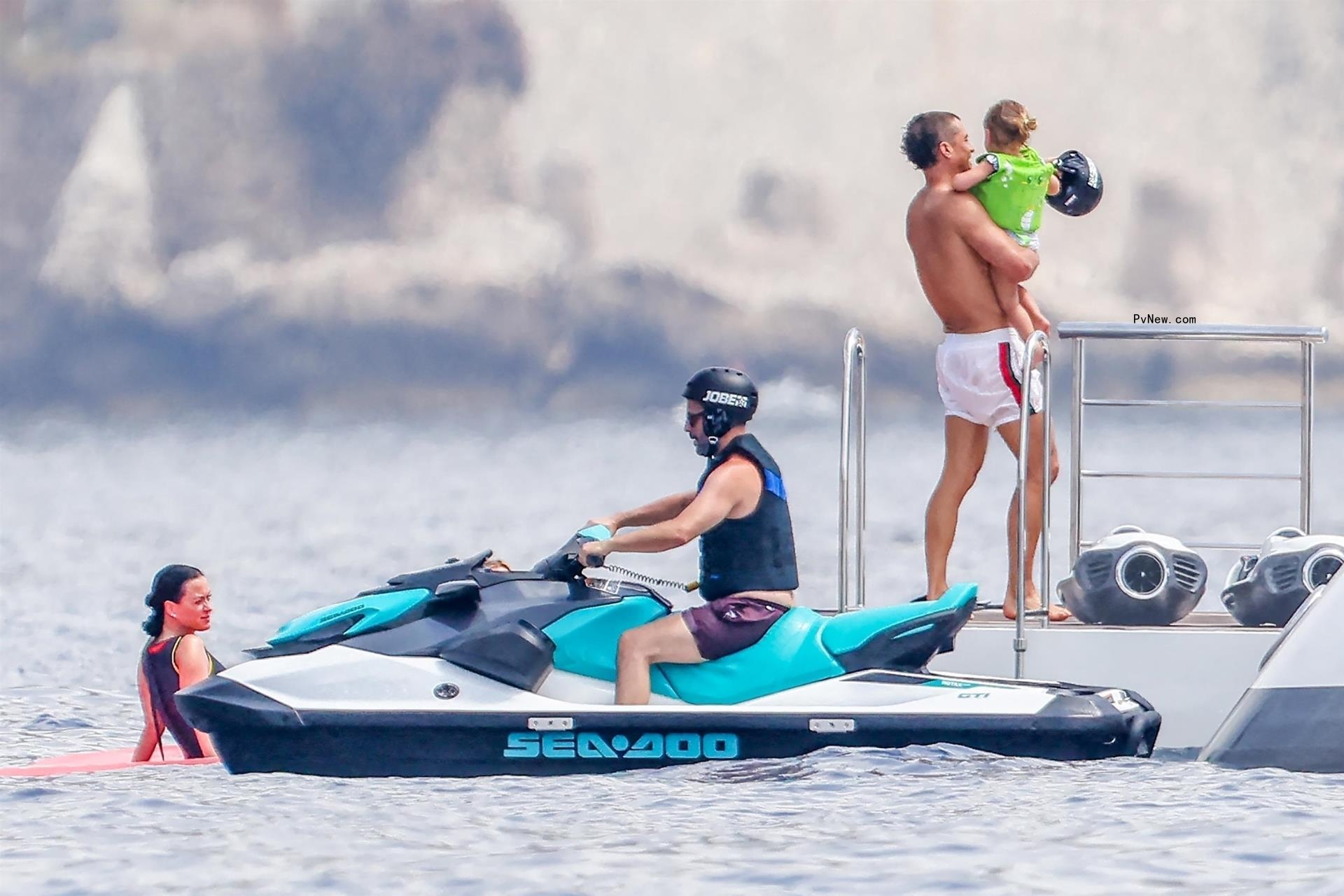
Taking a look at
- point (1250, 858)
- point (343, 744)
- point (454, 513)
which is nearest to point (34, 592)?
point (454, 513)

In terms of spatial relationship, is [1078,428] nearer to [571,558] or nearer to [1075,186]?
[1075,186]

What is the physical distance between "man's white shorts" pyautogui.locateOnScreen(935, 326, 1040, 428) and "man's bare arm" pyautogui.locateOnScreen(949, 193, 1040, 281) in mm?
192

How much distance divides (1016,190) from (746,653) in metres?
1.77

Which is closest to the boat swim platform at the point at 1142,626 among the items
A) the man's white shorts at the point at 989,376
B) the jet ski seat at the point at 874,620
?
the man's white shorts at the point at 989,376

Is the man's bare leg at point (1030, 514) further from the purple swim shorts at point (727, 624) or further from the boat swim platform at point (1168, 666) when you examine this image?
the purple swim shorts at point (727, 624)

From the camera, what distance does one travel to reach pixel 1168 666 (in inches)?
253

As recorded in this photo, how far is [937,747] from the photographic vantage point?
5613mm

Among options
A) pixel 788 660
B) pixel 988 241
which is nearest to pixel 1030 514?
pixel 988 241

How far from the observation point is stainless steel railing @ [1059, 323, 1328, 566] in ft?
22.0

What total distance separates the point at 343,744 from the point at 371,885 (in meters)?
1.05

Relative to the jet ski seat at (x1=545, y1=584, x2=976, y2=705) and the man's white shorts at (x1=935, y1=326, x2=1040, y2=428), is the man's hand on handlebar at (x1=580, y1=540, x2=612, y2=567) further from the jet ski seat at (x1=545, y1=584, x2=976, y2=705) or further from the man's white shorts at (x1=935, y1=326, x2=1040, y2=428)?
the man's white shorts at (x1=935, y1=326, x2=1040, y2=428)

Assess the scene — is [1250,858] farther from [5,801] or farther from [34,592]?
[34,592]

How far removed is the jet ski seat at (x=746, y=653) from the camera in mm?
5695

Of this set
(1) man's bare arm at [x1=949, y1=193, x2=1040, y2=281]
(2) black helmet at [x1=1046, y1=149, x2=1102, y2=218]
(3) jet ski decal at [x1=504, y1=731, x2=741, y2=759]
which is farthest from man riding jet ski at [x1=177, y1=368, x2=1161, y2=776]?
(2) black helmet at [x1=1046, y1=149, x2=1102, y2=218]
